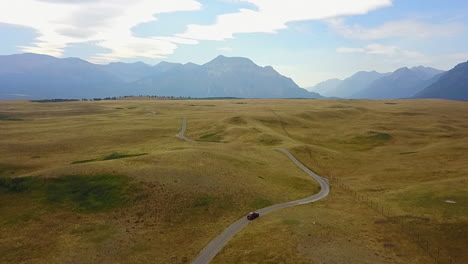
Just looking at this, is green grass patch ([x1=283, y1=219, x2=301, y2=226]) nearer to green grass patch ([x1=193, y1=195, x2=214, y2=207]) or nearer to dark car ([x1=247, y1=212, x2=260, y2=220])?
dark car ([x1=247, y1=212, x2=260, y2=220])

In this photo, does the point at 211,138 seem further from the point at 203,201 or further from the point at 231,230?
the point at 231,230

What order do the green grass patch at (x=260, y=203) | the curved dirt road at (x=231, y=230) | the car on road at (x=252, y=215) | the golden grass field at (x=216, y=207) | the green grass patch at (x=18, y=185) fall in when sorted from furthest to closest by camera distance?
the green grass patch at (x=260, y=203), the green grass patch at (x=18, y=185), the car on road at (x=252, y=215), the golden grass field at (x=216, y=207), the curved dirt road at (x=231, y=230)

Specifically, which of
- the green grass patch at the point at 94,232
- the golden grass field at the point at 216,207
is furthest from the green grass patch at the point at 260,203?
the green grass patch at the point at 94,232

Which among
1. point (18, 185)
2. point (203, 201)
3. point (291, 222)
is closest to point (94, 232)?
point (203, 201)

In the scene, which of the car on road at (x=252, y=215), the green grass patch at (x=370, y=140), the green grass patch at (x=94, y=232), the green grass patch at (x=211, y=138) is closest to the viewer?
the green grass patch at (x=94, y=232)

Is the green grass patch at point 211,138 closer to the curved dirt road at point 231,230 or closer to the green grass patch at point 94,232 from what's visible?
the curved dirt road at point 231,230

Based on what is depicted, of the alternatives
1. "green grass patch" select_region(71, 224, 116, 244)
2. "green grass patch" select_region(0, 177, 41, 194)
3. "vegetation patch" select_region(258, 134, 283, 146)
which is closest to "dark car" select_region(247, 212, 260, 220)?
"green grass patch" select_region(71, 224, 116, 244)

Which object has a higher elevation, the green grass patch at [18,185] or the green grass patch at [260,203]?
the green grass patch at [18,185]

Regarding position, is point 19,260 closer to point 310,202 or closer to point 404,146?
point 310,202
